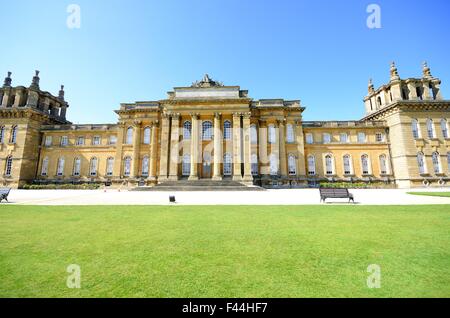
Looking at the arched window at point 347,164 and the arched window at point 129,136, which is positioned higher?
the arched window at point 129,136

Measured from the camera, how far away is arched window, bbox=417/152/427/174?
98.2 ft

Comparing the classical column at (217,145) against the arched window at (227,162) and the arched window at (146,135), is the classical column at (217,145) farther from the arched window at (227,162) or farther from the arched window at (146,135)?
the arched window at (146,135)

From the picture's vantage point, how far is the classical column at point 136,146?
1282 inches

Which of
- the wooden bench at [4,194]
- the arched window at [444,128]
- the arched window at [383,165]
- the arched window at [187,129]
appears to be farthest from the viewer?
the arched window at [383,165]

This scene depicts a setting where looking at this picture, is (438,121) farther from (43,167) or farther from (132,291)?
(43,167)

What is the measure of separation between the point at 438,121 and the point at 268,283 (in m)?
42.4

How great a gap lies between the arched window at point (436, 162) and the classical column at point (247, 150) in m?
26.6

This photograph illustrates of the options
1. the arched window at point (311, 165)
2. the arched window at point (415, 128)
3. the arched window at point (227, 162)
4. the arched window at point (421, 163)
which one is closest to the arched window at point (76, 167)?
the arched window at point (227, 162)

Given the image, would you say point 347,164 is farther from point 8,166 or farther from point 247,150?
point 8,166

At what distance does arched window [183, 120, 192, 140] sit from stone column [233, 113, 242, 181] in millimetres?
6905

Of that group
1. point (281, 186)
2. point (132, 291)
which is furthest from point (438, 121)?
point (132, 291)

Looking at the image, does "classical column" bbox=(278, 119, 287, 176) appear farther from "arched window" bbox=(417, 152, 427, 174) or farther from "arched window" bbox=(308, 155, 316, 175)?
"arched window" bbox=(417, 152, 427, 174)

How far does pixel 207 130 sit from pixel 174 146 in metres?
5.43

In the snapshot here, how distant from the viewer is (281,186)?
30562 mm
